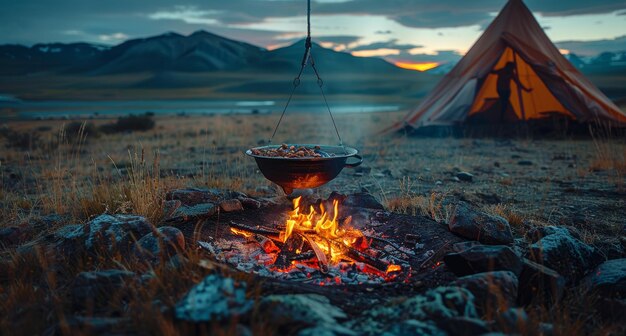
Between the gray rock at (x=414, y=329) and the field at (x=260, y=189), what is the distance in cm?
62

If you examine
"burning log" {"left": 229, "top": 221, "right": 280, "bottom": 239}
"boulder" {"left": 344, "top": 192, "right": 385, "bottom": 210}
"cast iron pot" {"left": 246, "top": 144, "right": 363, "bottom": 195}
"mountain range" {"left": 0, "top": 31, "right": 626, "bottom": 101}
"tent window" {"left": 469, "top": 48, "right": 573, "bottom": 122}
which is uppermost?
"mountain range" {"left": 0, "top": 31, "right": 626, "bottom": 101}

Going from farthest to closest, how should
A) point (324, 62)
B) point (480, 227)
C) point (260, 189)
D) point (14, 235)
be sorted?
point (324, 62) < point (260, 189) < point (14, 235) < point (480, 227)

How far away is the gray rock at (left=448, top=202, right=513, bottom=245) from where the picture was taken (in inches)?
145

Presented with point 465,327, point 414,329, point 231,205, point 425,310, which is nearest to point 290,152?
point 231,205

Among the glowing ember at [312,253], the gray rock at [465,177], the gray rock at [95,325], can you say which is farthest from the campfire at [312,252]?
the gray rock at [465,177]

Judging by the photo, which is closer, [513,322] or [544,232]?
[513,322]

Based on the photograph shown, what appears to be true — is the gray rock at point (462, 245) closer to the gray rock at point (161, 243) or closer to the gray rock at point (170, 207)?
the gray rock at point (161, 243)

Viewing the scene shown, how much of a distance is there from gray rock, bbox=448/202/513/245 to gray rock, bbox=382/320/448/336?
160cm

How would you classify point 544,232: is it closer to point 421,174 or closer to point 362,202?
point 362,202

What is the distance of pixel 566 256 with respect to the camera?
3318 millimetres

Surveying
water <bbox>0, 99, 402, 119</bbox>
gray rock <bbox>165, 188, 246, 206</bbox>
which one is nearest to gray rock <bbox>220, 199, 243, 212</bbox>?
gray rock <bbox>165, 188, 246, 206</bbox>

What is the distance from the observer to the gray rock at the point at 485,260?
9.81ft

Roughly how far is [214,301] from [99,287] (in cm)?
88

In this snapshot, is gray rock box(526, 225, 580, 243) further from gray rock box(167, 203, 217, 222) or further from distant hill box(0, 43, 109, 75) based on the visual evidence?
distant hill box(0, 43, 109, 75)
